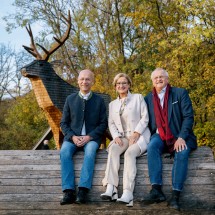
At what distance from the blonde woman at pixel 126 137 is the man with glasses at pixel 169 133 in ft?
0.44

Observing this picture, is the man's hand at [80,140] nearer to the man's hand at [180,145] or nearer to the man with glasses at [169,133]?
the man with glasses at [169,133]

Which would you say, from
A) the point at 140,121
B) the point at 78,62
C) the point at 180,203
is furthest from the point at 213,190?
the point at 78,62

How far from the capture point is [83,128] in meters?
4.13

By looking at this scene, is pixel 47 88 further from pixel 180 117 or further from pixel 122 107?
pixel 180 117

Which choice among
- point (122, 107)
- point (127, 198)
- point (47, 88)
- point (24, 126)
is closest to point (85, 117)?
point (122, 107)

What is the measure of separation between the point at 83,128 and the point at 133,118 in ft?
2.08

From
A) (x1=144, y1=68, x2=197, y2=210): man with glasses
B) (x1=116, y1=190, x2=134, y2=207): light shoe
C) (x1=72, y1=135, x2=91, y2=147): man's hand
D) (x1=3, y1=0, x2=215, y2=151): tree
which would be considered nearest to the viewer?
(x1=116, y1=190, x2=134, y2=207): light shoe

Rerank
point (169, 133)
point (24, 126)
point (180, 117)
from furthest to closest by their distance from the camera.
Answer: point (24, 126) → point (180, 117) → point (169, 133)

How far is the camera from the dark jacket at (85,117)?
13.4ft

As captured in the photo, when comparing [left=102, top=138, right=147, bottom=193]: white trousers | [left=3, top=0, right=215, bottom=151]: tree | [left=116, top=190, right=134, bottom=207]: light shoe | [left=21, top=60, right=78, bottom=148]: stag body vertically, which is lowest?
[left=116, top=190, right=134, bottom=207]: light shoe

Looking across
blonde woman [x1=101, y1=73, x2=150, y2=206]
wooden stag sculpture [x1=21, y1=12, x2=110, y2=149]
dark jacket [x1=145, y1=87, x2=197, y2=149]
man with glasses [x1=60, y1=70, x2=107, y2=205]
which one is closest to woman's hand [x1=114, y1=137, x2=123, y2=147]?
blonde woman [x1=101, y1=73, x2=150, y2=206]

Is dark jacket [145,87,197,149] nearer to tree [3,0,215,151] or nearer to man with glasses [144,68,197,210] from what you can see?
man with glasses [144,68,197,210]

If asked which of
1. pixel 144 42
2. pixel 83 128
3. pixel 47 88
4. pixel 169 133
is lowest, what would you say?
pixel 169 133

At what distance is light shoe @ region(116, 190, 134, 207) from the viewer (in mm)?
3308
